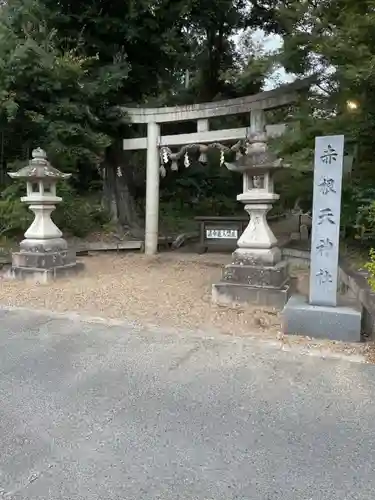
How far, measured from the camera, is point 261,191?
518cm

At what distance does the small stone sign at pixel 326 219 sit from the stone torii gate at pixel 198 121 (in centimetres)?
350

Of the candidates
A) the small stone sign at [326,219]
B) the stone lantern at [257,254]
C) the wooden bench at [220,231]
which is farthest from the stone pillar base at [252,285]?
the wooden bench at [220,231]

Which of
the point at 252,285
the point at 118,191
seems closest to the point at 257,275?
the point at 252,285

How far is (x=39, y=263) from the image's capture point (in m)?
6.16

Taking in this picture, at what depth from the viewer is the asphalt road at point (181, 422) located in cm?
181

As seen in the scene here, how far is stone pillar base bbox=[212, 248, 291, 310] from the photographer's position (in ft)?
15.8

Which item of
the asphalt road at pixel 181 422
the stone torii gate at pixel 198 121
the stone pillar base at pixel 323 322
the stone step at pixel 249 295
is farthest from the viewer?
the stone torii gate at pixel 198 121

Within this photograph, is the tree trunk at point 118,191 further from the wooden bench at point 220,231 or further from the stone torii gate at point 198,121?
the wooden bench at point 220,231

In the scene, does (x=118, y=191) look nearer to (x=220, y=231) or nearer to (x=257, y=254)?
(x=220, y=231)

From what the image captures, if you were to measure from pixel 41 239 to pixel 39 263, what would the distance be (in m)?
0.41

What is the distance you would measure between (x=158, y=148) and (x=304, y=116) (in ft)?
12.9

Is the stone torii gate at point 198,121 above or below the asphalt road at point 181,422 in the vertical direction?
above

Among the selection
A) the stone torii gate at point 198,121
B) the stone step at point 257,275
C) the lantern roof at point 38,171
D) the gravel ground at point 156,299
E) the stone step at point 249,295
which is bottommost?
the gravel ground at point 156,299

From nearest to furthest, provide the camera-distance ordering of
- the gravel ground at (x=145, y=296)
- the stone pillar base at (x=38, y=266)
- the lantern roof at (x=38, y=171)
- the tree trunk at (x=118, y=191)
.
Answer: the gravel ground at (x=145, y=296) < the stone pillar base at (x=38, y=266) < the lantern roof at (x=38, y=171) < the tree trunk at (x=118, y=191)
